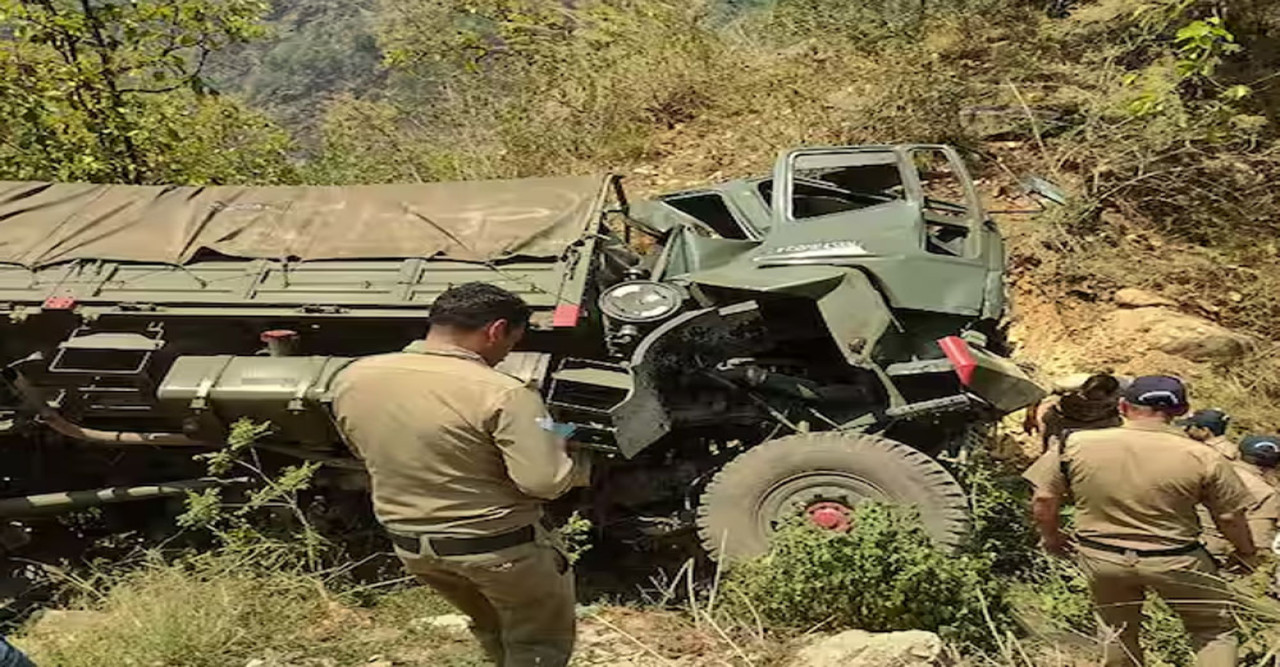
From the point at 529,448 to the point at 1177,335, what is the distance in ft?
22.3

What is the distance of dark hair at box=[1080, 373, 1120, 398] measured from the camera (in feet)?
19.5

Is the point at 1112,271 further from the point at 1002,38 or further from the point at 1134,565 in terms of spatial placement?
the point at 1134,565

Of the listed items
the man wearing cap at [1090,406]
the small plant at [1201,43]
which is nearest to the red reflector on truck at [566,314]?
the man wearing cap at [1090,406]

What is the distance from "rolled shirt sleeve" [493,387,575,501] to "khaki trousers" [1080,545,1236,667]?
6.99 ft

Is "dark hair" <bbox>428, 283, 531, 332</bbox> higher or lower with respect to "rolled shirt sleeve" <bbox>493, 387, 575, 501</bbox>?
higher

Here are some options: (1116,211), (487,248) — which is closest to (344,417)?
(487,248)

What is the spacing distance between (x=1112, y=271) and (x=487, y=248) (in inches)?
217

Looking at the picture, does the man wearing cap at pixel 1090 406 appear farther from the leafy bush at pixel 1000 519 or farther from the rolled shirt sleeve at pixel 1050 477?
the rolled shirt sleeve at pixel 1050 477

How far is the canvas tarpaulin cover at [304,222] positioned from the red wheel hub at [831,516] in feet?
6.10

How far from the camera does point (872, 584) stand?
4.84 metres

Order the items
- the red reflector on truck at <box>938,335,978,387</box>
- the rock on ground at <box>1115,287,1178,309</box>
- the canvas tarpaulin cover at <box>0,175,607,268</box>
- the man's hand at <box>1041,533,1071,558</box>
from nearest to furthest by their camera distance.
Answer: the man's hand at <box>1041,533,1071,558</box> < the red reflector on truck at <box>938,335,978,387</box> < the canvas tarpaulin cover at <box>0,175,607,268</box> < the rock on ground at <box>1115,287,1178,309</box>

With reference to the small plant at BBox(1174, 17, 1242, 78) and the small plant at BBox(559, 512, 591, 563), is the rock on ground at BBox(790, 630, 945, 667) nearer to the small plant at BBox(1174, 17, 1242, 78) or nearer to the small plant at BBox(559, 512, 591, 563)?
the small plant at BBox(559, 512, 591, 563)

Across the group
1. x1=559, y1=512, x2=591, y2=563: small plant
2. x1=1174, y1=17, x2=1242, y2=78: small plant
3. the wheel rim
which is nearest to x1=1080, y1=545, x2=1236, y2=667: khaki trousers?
the wheel rim

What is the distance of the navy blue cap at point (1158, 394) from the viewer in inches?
158
